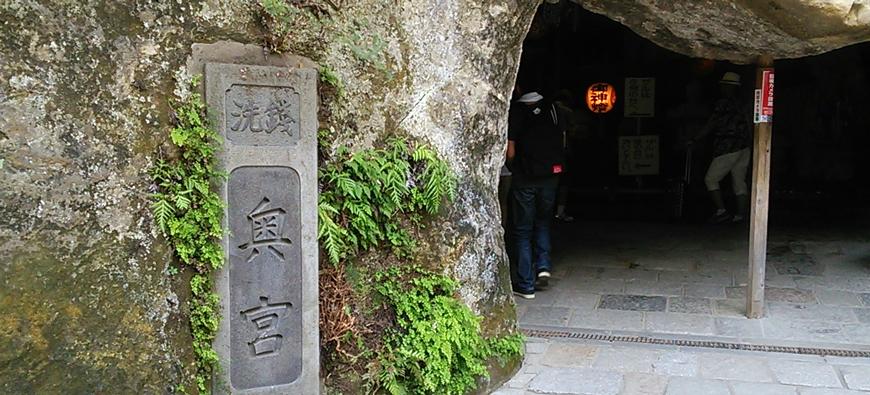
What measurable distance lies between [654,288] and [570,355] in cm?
239

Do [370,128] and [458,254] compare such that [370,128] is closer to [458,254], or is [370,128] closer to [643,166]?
[458,254]

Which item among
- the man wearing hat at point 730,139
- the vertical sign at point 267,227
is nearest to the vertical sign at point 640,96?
the man wearing hat at point 730,139

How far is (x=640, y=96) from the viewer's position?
13656 mm

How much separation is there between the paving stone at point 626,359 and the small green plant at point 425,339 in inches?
49.7

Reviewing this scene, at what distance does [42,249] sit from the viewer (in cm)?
368

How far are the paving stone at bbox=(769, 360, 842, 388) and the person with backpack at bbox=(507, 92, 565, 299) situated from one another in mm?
2732

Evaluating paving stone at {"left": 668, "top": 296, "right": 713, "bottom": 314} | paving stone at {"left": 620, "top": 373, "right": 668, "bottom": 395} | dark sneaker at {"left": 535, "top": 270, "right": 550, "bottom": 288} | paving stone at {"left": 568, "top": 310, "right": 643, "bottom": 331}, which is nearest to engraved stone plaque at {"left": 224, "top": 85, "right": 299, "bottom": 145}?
paving stone at {"left": 620, "top": 373, "right": 668, "bottom": 395}

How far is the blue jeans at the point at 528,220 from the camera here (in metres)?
7.46

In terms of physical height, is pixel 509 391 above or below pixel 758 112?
below

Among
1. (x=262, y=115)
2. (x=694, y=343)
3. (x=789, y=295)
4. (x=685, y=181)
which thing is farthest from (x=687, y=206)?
(x=262, y=115)

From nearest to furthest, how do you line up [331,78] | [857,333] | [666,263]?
[331,78] < [857,333] < [666,263]

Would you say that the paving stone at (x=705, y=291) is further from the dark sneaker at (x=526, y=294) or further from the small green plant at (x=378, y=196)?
the small green plant at (x=378, y=196)

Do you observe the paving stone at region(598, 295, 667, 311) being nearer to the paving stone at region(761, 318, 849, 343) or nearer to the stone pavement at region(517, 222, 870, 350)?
the stone pavement at region(517, 222, 870, 350)

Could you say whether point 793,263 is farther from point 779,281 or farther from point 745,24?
point 745,24
